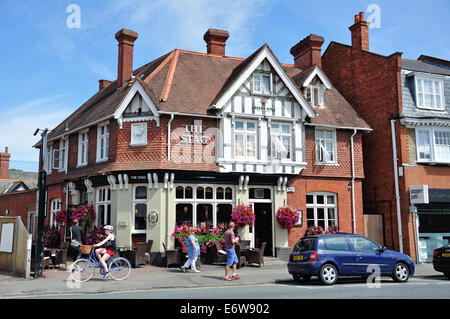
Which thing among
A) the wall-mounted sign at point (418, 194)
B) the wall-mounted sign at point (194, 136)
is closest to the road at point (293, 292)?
the wall-mounted sign at point (194, 136)

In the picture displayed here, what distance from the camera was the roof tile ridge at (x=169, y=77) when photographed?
19.4 meters

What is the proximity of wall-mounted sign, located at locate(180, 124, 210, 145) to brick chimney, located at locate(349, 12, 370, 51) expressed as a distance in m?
11.4

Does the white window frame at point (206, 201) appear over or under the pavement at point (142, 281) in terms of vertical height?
over

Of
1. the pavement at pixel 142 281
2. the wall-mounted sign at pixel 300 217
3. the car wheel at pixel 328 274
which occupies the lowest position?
the pavement at pixel 142 281

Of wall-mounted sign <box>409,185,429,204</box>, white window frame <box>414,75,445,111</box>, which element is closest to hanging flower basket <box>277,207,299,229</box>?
wall-mounted sign <box>409,185,429,204</box>

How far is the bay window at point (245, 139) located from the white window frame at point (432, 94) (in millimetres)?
9143

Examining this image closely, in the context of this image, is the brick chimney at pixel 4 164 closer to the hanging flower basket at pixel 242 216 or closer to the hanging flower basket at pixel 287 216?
the hanging flower basket at pixel 242 216

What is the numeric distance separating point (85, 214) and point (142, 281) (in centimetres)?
764

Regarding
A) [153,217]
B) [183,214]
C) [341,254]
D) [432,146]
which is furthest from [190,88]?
[432,146]

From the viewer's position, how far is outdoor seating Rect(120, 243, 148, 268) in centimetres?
1673

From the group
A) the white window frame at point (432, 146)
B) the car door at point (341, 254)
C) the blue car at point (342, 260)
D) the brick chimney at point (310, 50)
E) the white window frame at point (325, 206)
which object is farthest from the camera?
the brick chimney at point (310, 50)

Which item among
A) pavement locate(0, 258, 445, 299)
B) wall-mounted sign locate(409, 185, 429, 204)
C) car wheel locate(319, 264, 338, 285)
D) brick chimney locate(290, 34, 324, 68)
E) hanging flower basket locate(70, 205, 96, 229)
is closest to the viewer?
pavement locate(0, 258, 445, 299)

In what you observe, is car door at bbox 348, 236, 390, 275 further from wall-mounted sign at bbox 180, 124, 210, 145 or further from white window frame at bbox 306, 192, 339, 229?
wall-mounted sign at bbox 180, 124, 210, 145
